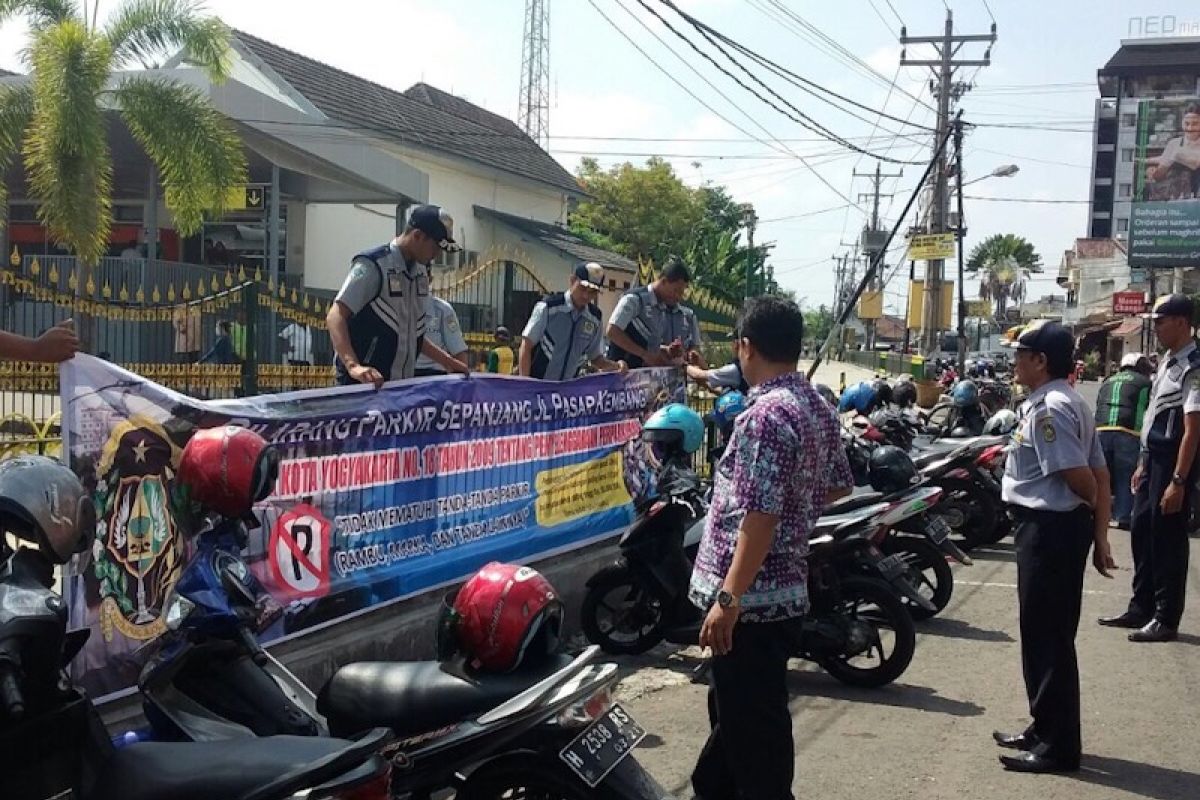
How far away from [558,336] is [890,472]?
2.30 meters

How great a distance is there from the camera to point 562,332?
7.91m

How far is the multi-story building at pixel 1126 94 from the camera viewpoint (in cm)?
9094

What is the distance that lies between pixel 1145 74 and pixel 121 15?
302 feet

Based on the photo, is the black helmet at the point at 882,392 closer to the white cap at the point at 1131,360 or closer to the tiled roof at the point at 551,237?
the white cap at the point at 1131,360

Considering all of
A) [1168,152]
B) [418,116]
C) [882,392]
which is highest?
[1168,152]

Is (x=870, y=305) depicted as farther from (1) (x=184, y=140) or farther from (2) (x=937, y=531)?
(2) (x=937, y=531)

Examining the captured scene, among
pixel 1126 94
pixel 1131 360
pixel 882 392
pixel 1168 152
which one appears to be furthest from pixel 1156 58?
pixel 882 392

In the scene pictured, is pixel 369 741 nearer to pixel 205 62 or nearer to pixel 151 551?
pixel 151 551

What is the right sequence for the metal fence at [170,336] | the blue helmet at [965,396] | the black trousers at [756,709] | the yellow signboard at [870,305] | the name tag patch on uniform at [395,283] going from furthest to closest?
the yellow signboard at [870,305]
the blue helmet at [965,396]
the metal fence at [170,336]
the name tag patch on uniform at [395,283]
the black trousers at [756,709]

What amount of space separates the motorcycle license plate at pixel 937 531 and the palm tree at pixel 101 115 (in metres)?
11.9

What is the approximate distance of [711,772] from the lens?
4.00 meters

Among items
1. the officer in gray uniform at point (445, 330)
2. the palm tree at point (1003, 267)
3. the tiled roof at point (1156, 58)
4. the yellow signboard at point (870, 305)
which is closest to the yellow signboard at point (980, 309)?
the palm tree at point (1003, 267)

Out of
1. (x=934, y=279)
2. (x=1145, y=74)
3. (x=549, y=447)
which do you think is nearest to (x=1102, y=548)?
(x=549, y=447)

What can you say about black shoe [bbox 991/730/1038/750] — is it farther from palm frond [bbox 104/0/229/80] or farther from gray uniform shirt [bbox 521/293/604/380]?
palm frond [bbox 104/0/229/80]
